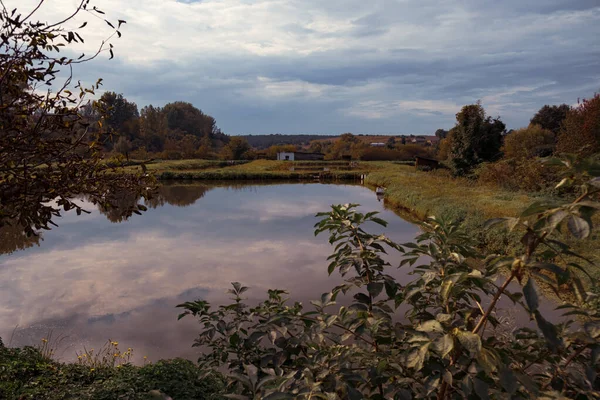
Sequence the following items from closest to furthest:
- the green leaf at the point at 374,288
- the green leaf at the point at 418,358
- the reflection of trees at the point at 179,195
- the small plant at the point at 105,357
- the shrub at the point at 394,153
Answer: the green leaf at the point at 418,358 → the green leaf at the point at 374,288 → the small plant at the point at 105,357 → the reflection of trees at the point at 179,195 → the shrub at the point at 394,153

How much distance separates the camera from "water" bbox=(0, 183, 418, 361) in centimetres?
650

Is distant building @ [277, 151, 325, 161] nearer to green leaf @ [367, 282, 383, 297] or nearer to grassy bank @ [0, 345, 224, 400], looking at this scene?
grassy bank @ [0, 345, 224, 400]

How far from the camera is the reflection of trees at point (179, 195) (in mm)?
21656

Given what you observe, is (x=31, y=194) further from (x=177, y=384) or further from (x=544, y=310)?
(x=544, y=310)

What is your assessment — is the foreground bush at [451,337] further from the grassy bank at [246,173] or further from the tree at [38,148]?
the grassy bank at [246,173]

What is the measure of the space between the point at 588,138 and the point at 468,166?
1016 cm

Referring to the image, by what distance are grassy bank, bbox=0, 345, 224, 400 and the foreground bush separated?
1.76 metres

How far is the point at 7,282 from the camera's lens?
896 centimetres

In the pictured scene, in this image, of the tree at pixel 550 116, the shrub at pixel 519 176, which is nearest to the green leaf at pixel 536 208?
the shrub at pixel 519 176

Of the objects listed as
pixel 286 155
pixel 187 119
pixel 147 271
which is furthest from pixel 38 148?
pixel 187 119

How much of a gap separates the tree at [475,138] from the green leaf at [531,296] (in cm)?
2798

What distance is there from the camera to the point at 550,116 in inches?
1753

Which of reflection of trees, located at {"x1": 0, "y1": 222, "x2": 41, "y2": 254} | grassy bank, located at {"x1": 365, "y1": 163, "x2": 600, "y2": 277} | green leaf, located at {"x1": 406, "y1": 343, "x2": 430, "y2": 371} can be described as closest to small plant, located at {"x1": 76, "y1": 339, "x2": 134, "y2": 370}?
green leaf, located at {"x1": 406, "y1": 343, "x2": 430, "y2": 371}

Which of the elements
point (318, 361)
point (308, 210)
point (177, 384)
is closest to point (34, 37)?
point (318, 361)
